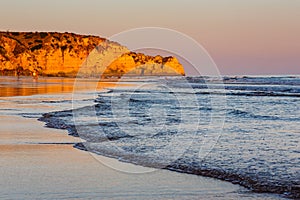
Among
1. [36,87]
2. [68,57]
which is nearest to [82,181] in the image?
[36,87]

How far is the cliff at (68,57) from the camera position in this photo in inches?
6068

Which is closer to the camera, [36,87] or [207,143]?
[207,143]

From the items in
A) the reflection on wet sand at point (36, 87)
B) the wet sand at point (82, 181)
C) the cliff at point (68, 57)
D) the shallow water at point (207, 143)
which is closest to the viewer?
the wet sand at point (82, 181)

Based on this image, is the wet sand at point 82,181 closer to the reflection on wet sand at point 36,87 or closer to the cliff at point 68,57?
the reflection on wet sand at point 36,87

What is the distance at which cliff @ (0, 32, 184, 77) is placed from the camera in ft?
506

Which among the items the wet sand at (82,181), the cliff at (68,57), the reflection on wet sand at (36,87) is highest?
the cliff at (68,57)

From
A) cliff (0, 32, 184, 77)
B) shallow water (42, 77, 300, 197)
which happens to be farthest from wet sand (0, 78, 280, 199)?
cliff (0, 32, 184, 77)

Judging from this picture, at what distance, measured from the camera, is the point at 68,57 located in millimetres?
165125

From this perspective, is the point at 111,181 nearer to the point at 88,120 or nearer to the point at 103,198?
the point at 103,198

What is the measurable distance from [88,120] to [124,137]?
4.42m

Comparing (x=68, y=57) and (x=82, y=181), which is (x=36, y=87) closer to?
(x=82, y=181)

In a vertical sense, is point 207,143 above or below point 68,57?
below

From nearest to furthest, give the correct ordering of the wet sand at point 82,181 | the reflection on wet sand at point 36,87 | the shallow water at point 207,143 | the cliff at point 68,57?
the wet sand at point 82,181, the shallow water at point 207,143, the reflection on wet sand at point 36,87, the cliff at point 68,57

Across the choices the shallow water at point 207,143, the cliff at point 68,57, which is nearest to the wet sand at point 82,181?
the shallow water at point 207,143
